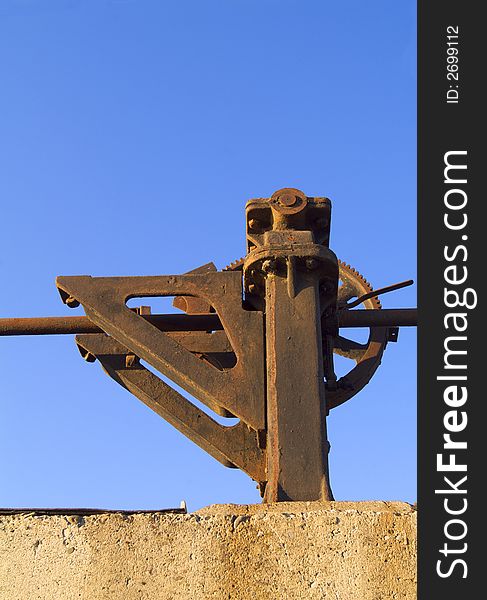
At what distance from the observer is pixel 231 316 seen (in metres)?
5.17

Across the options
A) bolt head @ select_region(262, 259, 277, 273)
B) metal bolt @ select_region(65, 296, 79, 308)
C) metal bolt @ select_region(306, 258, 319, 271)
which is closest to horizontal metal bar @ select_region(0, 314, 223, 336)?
metal bolt @ select_region(65, 296, 79, 308)

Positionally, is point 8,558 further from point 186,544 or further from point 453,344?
point 453,344

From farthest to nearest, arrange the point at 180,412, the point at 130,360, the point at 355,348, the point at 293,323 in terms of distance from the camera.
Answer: the point at 355,348, the point at 130,360, the point at 180,412, the point at 293,323

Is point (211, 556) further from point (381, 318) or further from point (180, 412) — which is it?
point (381, 318)

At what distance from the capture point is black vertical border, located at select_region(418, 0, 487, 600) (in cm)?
328

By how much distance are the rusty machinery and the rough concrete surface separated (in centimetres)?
76

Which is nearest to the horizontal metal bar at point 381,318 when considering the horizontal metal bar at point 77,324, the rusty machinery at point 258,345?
the rusty machinery at point 258,345

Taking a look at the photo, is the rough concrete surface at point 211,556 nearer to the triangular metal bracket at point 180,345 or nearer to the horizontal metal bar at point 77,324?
the triangular metal bracket at point 180,345

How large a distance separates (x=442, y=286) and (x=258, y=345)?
155cm

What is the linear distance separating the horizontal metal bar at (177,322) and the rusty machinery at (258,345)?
0.7 inches

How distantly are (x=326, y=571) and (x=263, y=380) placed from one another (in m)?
1.55

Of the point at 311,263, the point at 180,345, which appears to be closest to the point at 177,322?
the point at 180,345

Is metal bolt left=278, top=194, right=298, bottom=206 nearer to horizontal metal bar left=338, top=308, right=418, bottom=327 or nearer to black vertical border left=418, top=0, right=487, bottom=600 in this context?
black vertical border left=418, top=0, right=487, bottom=600

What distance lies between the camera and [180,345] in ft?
16.8
